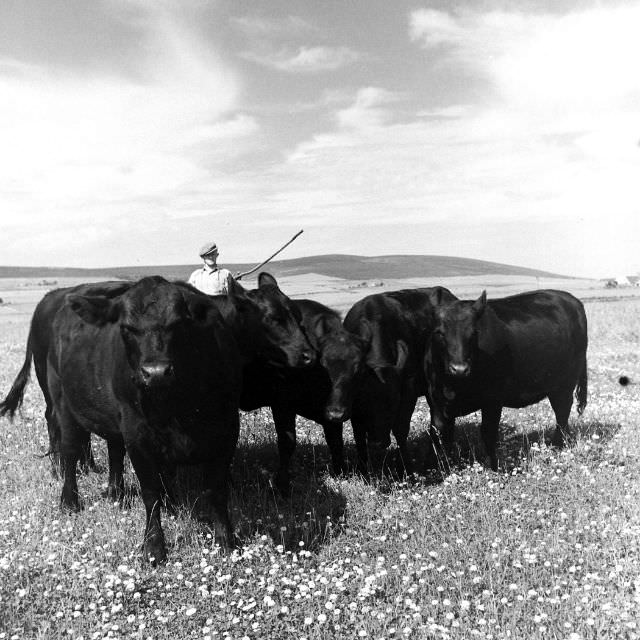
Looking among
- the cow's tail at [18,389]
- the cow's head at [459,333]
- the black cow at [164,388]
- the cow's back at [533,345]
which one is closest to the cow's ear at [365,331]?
the cow's head at [459,333]

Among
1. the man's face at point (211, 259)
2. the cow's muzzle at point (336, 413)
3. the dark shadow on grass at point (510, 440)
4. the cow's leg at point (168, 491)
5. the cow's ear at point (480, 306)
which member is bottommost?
the dark shadow on grass at point (510, 440)

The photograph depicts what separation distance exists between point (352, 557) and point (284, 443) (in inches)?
81.8

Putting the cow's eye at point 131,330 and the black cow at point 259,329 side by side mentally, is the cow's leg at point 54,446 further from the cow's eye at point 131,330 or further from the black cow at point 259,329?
the cow's eye at point 131,330

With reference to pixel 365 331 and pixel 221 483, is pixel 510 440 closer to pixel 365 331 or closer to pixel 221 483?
pixel 365 331

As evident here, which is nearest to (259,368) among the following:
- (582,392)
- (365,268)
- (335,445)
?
(335,445)

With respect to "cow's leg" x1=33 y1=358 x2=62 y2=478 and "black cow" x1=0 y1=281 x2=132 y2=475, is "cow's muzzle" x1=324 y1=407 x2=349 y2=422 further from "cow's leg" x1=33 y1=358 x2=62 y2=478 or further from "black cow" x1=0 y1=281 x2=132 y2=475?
"cow's leg" x1=33 y1=358 x2=62 y2=478

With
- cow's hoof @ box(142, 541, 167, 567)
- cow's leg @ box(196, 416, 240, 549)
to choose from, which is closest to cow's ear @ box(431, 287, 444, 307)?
cow's leg @ box(196, 416, 240, 549)

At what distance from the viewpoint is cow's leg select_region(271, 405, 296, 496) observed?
23.5ft

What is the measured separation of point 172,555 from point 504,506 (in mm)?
3015

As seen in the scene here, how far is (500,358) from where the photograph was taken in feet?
26.3

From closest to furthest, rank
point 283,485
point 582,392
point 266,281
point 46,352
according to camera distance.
A: point 283,485
point 266,281
point 46,352
point 582,392

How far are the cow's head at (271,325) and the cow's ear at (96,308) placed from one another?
1.90 metres

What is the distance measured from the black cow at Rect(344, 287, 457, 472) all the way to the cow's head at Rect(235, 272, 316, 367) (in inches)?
32.3

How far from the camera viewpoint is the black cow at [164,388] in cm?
516
